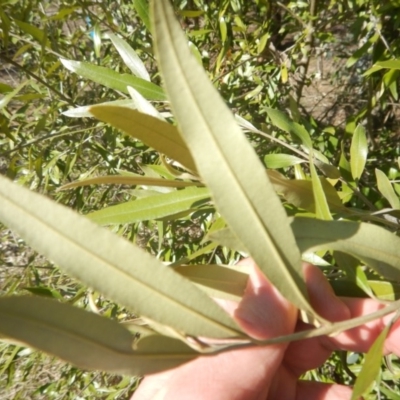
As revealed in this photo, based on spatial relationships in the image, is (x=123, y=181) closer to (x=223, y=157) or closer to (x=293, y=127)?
(x=223, y=157)

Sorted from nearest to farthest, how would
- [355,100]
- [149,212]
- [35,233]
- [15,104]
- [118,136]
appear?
[35,233] < [149,212] < [118,136] < [355,100] < [15,104]

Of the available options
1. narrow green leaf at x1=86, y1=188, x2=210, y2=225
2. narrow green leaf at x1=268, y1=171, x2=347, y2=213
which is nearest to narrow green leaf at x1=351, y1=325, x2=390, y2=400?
narrow green leaf at x1=268, y1=171, x2=347, y2=213

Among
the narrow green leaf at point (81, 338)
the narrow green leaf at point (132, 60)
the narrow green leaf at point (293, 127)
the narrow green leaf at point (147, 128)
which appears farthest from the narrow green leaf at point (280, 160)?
the narrow green leaf at point (81, 338)

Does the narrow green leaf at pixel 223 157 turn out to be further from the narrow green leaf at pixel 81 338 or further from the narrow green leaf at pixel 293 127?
the narrow green leaf at pixel 293 127

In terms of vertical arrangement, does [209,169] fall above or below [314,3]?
above

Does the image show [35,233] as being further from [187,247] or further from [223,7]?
[223,7]

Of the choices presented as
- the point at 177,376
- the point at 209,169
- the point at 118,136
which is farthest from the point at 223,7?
the point at 209,169
